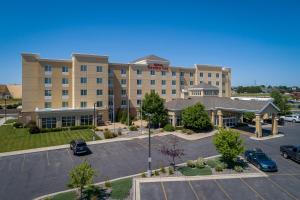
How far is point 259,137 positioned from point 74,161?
100 feet

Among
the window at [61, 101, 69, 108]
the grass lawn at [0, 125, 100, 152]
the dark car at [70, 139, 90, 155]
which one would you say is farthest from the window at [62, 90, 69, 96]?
the dark car at [70, 139, 90, 155]

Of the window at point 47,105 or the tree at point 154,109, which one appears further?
the window at point 47,105

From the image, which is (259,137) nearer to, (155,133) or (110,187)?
(155,133)

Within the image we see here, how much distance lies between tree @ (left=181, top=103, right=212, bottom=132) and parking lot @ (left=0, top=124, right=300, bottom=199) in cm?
434

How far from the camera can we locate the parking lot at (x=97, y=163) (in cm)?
2084

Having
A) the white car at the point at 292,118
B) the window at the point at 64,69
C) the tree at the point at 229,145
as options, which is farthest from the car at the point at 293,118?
the window at the point at 64,69

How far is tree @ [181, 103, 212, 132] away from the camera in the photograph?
136 ft

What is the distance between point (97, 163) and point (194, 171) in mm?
11512

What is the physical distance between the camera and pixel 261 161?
24.6 m

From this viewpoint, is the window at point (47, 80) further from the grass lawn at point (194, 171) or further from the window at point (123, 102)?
the grass lawn at point (194, 171)

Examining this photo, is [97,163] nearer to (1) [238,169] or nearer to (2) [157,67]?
(1) [238,169]

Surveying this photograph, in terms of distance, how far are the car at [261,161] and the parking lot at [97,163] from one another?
0.88 m

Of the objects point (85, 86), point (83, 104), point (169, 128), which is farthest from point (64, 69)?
point (169, 128)

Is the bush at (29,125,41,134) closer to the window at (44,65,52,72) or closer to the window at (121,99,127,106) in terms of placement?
the window at (44,65,52,72)
